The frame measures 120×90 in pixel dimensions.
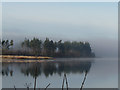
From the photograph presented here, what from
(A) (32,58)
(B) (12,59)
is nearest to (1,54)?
(B) (12,59)

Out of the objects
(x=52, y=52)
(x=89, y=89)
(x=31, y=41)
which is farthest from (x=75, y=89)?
(x=31, y=41)

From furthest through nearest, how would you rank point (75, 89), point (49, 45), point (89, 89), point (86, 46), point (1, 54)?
point (49, 45) → point (86, 46) → point (1, 54) → point (89, 89) → point (75, 89)

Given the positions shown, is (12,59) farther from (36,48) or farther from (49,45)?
(49,45)

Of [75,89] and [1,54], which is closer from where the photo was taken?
[75,89]

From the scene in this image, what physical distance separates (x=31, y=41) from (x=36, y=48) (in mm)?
1658

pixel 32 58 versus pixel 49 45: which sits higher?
pixel 49 45

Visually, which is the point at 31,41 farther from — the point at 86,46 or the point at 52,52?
the point at 86,46

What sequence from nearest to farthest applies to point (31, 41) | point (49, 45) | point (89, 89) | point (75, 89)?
point (75, 89) → point (89, 89) → point (49, 45) → point (31, 41)

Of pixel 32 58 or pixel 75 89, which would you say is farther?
pixel 32 58

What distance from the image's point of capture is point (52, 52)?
1395 centimetres

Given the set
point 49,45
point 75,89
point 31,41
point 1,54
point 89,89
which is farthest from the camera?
point 31,41

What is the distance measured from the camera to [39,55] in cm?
1459

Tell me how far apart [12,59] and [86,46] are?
→ 5133 millimetres

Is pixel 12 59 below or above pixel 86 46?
below
